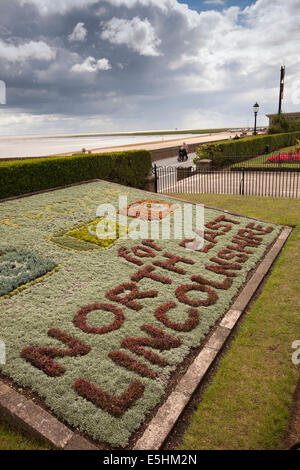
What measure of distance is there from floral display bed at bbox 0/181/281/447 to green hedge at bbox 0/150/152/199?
1241mm

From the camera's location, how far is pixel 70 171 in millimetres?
12055

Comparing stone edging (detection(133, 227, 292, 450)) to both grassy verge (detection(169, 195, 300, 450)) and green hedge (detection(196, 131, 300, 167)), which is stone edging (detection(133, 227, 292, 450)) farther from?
green hedge (detection(196, 131, 300, 167))

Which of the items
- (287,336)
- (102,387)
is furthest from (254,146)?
(102,387)

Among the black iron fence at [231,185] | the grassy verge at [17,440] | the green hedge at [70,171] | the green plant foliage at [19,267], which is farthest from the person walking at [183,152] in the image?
the grassy verge at [17,440]

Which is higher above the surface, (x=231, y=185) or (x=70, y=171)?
(x=70, y=171)

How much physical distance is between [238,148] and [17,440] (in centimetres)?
2680

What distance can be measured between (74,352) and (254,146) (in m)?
29.9

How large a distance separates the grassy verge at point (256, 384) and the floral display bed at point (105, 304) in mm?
501

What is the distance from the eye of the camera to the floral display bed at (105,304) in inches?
139

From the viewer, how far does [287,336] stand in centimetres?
462

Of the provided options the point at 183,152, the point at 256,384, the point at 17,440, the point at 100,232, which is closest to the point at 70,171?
the point at 100,232

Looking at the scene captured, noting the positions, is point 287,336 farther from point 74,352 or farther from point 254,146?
point 254,146

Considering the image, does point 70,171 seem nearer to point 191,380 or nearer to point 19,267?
point 19,267
